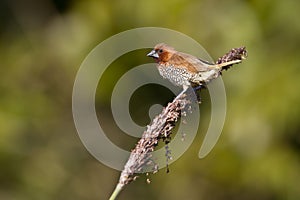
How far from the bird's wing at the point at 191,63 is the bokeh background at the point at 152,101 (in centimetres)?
270

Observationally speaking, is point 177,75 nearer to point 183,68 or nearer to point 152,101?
point 183,68

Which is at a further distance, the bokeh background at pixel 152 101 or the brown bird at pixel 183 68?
the bokeh background at pixel 152 101

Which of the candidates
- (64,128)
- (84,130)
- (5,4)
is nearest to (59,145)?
(64,128)

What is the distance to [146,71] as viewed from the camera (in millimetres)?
4883

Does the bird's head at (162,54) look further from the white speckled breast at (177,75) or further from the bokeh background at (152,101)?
the bokeh background at (152,101)

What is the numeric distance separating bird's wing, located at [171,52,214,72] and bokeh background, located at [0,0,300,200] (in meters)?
2.70

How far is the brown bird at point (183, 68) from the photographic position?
2057 mm

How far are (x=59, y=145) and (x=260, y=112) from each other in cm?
161

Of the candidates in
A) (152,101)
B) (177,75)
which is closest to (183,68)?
(177,75)

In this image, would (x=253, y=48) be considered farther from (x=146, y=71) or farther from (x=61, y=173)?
(x=61, y=173)

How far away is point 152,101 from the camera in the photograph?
537 centimetres

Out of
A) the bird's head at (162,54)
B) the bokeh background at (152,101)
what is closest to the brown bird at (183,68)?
the bird's head at (162,54)

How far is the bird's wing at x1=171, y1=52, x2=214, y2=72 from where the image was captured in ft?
6.86

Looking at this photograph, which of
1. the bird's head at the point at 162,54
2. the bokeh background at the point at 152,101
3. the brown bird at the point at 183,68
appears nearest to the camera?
the brown bird at the point at 183,68
